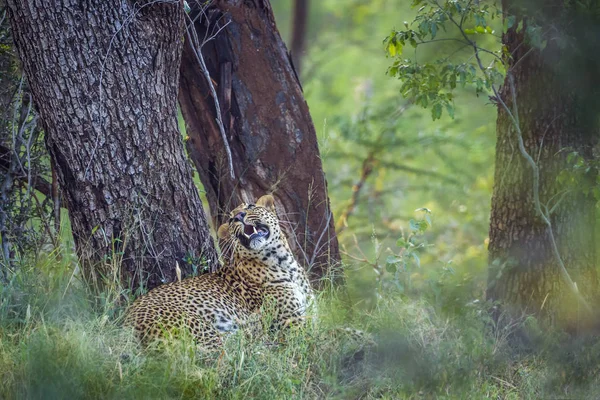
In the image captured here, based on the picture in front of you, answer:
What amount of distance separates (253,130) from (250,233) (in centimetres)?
118

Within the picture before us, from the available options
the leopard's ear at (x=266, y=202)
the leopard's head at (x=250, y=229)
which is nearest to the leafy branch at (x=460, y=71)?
the leopard's ear at (x=266, y=202)

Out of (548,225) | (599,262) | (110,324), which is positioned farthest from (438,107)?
(110,324)

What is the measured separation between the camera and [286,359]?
17.6ft

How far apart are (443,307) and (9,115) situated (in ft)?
12.9

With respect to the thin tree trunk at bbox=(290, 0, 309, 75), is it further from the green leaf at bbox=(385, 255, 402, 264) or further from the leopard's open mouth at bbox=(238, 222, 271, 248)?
the green leaf at bbox=(385, 255, 402, 264)

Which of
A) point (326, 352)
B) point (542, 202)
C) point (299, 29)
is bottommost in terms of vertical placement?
point (326, 352)

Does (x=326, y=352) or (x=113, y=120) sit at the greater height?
(x=113, y=120)

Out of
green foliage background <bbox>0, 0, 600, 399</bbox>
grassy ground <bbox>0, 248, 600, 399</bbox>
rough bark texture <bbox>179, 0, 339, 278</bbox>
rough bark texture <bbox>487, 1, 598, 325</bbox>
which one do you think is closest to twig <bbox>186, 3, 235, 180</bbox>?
rough bark texture <bbox>179, 0, 339, 278</bbox>

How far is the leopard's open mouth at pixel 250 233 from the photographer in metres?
6.68

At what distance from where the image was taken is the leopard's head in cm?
667

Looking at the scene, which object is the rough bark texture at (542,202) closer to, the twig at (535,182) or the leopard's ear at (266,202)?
the twig at (535,182)

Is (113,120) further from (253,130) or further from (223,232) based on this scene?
(253,130)

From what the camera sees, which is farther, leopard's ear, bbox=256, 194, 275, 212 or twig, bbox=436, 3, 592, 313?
leopard's ear, bbox=256, 194, 275, 212

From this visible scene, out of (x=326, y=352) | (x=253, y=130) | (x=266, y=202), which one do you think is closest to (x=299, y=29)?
(x=253, y=130)
